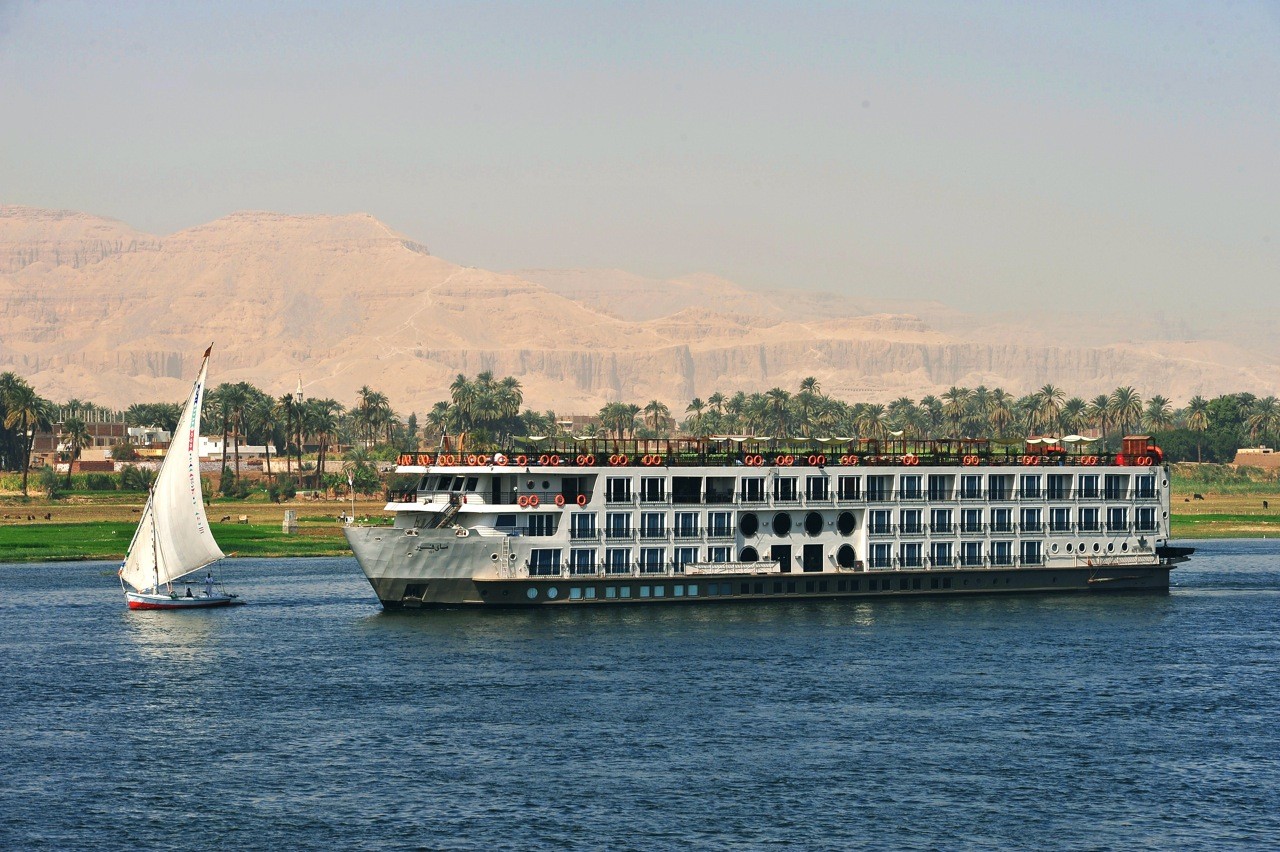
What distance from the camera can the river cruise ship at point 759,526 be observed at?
248 ft

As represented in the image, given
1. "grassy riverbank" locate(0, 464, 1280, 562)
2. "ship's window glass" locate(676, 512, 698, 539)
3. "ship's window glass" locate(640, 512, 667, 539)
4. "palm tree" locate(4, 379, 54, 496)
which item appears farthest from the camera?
"palm tree" locate(4, 379, 54, 496)

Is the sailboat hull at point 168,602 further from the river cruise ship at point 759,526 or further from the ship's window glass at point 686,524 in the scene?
the ship's window glass at point 686,524

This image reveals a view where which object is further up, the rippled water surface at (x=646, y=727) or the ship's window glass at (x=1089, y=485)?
the ship's window glass at (x=1089, y=485)

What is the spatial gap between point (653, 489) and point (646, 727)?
25.4 m

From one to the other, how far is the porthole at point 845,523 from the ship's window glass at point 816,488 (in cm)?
130

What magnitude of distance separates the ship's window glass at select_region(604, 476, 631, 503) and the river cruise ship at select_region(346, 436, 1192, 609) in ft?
0.25

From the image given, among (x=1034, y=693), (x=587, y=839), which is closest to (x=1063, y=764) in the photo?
(x=1034, y=693)

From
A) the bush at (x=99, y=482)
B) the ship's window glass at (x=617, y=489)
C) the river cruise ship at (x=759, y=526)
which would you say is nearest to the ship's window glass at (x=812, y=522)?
the river cruise ship at (x=759, y=526)

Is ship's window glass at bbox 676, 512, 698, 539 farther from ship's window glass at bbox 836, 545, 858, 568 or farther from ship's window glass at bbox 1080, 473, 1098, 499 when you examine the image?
ship's window glass at bbox 1080, 473, 1098, 499

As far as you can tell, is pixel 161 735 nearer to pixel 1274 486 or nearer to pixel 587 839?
pixel 587 839

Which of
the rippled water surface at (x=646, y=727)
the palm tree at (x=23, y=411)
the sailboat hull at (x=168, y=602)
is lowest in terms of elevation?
the rippled water surface at (x=646, y=727)

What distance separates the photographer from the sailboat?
8431cm

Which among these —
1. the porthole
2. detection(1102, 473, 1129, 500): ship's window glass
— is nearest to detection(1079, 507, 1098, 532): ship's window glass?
detection(1102, 473, 1129, 500): ship's window glass

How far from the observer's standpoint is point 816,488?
81312 millimetres
